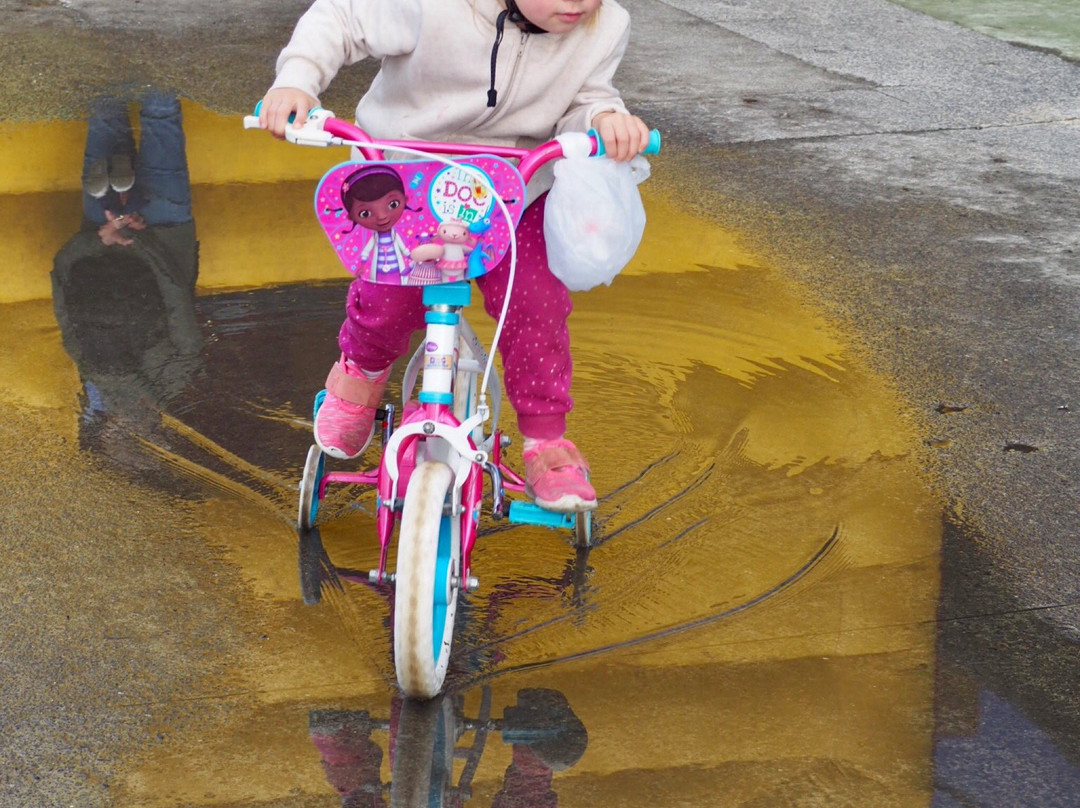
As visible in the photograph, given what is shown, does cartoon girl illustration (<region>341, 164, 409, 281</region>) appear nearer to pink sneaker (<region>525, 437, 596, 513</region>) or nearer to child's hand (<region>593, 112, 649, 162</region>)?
child's hand (<region>593, 112, 649, 162</region>)

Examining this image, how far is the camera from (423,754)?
2.71 m

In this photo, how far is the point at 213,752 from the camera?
2699 millimetres

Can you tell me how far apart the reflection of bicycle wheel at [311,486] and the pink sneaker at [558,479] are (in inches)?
20.6

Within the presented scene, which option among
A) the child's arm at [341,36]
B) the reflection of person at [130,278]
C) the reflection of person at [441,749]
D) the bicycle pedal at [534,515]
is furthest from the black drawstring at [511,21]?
the reflection of person at [130,278]

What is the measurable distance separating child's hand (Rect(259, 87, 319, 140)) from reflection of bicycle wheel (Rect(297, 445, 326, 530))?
35.3 inches

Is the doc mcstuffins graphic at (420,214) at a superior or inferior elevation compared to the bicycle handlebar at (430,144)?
inferior

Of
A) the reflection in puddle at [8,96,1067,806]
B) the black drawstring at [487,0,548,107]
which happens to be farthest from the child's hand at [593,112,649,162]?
the reflection in puddle at [8,96,1067,806]

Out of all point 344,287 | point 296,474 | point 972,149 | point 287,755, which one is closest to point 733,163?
point 972,149

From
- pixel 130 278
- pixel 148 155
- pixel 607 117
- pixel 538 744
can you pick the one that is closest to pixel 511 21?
pixel 607 117

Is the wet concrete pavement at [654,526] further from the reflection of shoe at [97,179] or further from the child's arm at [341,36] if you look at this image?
the child's arm at [341,36]

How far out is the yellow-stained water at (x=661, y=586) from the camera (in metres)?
2.71

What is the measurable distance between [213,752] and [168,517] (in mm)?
994

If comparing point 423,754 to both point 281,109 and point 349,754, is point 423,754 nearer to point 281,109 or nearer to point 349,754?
point 349,754

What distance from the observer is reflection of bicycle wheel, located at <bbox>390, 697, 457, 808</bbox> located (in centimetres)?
260
